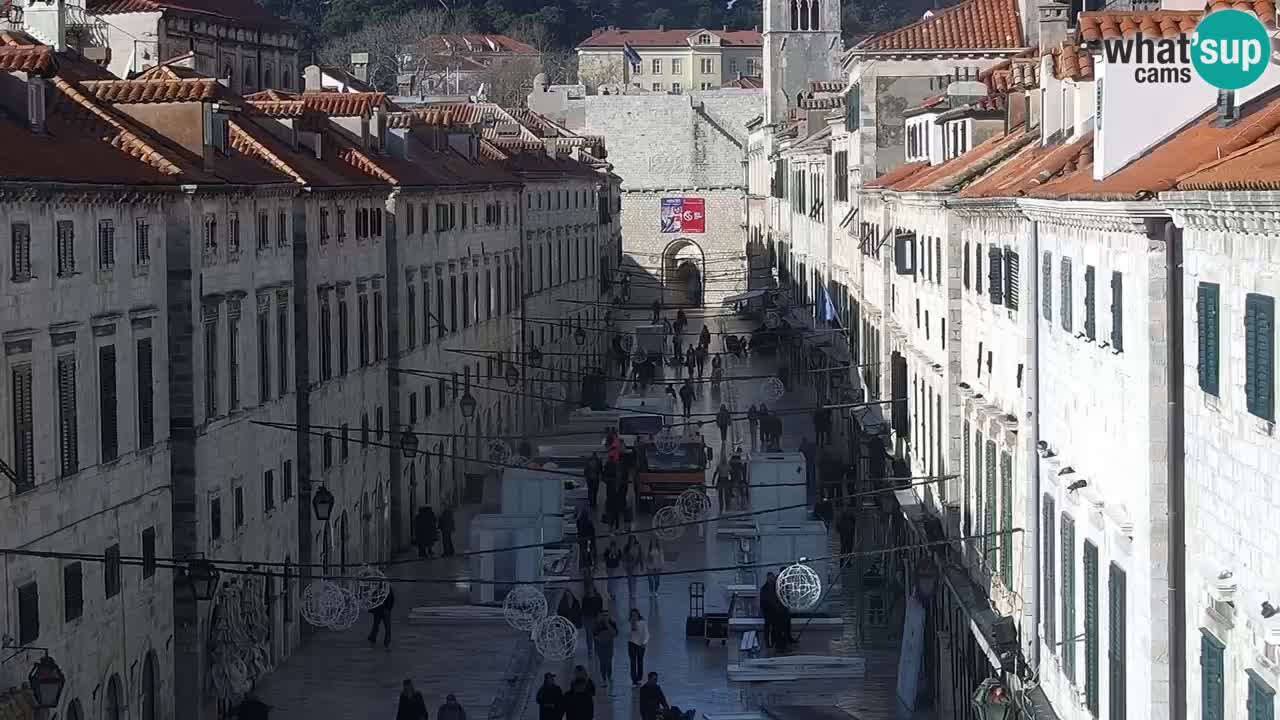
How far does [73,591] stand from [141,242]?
223 inches

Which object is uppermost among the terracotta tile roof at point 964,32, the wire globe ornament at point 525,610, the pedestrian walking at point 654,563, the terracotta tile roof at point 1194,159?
the terracotta tile roof at point 964,32

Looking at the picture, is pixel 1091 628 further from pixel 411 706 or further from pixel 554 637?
pixel 554 637

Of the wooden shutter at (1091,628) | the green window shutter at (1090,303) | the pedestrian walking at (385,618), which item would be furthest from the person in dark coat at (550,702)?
the green window shutter at (1090,303)

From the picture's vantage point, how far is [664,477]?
5259 cm

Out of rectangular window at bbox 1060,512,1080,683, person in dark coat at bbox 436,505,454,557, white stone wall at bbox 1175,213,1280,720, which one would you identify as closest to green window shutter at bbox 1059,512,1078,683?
rectangular window at bbox 1060,512,1080,683

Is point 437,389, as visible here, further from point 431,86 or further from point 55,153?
point 431,86

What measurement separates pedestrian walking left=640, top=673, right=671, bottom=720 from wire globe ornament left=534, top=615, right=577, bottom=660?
128 inches

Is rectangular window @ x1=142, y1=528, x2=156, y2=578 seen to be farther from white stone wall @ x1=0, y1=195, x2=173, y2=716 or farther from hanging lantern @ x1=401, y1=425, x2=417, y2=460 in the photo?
hanging lantern @ x1=401, y1=425, x2=417, y2=460

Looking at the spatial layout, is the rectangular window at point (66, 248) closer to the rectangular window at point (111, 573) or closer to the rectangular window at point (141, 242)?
the rectangular window at point (141, 242)

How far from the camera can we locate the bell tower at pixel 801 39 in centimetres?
12362

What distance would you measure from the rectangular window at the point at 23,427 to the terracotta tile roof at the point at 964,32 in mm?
28279

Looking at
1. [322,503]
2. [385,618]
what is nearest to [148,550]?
[322,503]

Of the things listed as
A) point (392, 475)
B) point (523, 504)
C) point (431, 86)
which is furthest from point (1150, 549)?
point (431, 86)

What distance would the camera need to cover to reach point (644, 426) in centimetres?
6291
